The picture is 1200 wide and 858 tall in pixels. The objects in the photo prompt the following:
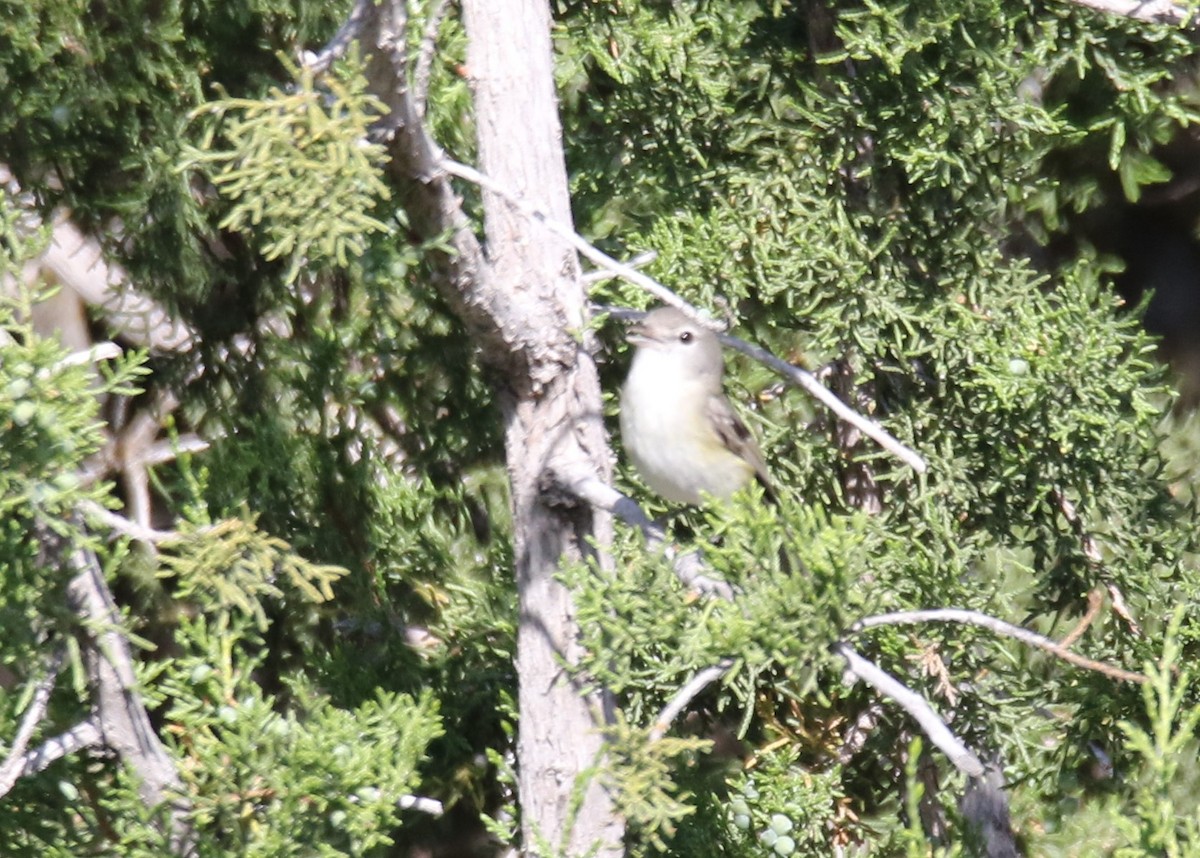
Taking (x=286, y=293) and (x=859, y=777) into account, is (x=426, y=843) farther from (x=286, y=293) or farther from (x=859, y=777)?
(x=286, y=293)

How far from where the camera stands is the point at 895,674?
345 cm

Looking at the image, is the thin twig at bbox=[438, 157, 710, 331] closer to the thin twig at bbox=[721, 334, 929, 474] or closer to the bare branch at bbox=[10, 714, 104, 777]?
the thin twig at bbox=[721, 334, 929, 474]

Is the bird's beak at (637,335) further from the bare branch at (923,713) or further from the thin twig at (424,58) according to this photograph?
the bare branch at (923,713)

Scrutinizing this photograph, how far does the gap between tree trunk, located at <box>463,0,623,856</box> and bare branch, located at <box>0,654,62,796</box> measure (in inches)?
38.8

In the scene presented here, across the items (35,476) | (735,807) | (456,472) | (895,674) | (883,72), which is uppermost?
(883,72)

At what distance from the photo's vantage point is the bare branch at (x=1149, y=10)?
2662 millimetres

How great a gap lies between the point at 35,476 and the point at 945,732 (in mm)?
1572

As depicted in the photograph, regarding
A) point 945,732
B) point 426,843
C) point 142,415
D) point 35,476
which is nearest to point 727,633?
point 945,732

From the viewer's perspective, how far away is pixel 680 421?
11.4 feet

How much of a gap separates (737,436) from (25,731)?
5.93ft

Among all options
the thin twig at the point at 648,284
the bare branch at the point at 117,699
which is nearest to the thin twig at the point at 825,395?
the thin twig at the point at 648,284

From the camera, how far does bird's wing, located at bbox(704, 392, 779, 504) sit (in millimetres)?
3523

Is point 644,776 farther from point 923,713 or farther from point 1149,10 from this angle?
point 1149,10

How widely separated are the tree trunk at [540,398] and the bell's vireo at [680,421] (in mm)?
410
